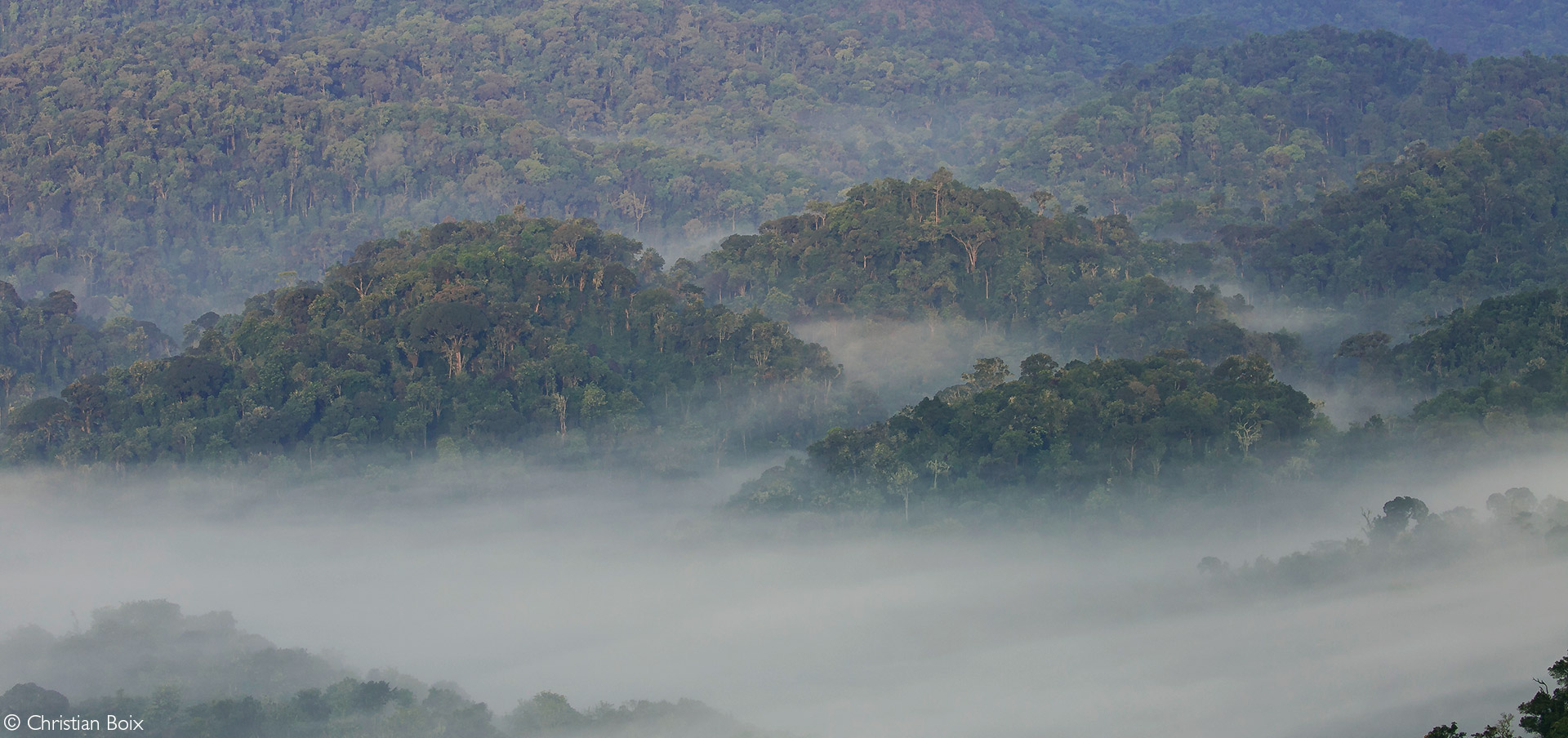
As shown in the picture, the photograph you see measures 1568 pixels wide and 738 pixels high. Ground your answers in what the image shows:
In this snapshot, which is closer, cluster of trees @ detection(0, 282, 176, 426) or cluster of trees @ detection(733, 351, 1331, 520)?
cluster of trees @ detection(733, 351, 1331, 520)

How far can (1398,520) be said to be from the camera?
4372 cm

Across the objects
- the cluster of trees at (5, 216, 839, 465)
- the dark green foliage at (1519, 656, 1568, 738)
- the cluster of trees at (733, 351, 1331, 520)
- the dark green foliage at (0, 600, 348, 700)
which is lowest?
the dark green foliage at (1519, 656, 1568, 738)

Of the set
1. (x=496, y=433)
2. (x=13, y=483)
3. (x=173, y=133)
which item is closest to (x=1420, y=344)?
(x=496, y=433)

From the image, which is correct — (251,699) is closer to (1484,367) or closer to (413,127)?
(1484,367)

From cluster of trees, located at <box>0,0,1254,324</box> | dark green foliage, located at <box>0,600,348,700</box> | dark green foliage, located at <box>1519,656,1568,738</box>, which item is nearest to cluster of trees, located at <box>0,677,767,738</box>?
dark green foliage, located at <box>0,600,348,700</box>

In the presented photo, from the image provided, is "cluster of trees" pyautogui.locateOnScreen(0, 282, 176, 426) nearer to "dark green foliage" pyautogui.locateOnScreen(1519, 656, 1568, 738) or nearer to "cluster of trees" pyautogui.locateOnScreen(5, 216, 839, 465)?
"cluster of trees" pyautogui.locateOnScreen(5, 216, 839, 465)

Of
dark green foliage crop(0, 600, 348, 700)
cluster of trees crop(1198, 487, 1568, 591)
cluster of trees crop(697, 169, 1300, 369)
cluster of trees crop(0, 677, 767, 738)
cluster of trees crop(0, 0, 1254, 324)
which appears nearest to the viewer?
cluster of trees crop(0, 677, 767, 738)

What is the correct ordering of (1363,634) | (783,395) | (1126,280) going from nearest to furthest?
(1363,634) < (783,395) < (1126,280)

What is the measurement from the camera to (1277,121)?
352ft

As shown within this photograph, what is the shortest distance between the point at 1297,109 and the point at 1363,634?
74.4 meters

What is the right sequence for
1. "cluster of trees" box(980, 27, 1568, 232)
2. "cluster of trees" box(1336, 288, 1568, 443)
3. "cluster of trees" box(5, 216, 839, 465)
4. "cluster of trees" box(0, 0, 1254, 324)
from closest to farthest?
"cluster of trees" box(1336, 288, 1568, 443), "cluster of trees" box(5, 216, 839, 465), "cluster of trees" box(980, 27, 1568, 232), "cluster of trees" box(0, 0, 1254, 324)

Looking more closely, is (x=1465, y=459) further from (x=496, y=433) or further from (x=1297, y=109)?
(x=1297, y=109)

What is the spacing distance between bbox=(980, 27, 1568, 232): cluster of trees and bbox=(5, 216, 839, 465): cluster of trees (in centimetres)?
4158

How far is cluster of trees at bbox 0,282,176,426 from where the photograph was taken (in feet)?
229
